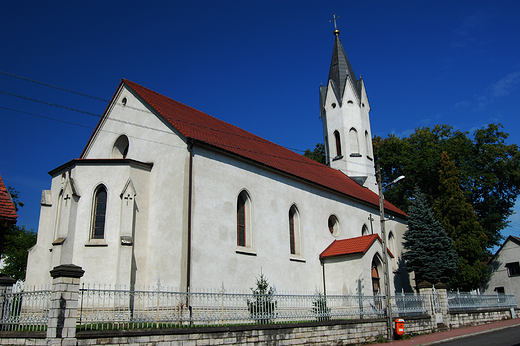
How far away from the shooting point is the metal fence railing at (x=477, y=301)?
20766 millimetres

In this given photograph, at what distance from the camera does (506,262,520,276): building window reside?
3469 cm

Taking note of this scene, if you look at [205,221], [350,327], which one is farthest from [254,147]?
[350,327]

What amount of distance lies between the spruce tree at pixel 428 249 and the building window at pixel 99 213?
18374 mm

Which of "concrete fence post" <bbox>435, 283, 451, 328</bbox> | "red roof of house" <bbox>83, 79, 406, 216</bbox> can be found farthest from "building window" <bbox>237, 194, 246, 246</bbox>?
"concrete fence post" <bbox>435, 283, 451, 328</bbox>

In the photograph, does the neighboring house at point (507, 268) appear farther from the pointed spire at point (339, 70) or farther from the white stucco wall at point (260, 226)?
the white stucco wall at point (260, 226)

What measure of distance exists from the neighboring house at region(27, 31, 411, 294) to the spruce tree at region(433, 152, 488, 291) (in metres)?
8.83

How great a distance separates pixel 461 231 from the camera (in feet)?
89.5

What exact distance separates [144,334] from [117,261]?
5.34 m

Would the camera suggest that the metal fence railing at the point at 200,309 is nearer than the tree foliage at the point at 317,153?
Yes

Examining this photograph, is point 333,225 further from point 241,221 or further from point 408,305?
point 241,221

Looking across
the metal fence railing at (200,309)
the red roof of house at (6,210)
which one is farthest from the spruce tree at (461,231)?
the red roof of house at (6,210)

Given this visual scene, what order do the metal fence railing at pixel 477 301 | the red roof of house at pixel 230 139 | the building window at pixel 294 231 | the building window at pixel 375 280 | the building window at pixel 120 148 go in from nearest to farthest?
the red roof of house at pixel 230 139 < the building window at pixel 120 148 < the building window at pixel 294 231 < the building window at pixel 375 280 < the metal fence railing at pixel 477 301

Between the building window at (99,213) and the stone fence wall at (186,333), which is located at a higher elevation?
the building window at (99,213)

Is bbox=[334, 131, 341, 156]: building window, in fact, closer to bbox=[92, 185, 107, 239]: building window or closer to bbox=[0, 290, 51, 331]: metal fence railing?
bbox=[92, 185, 107, 239]: building window
